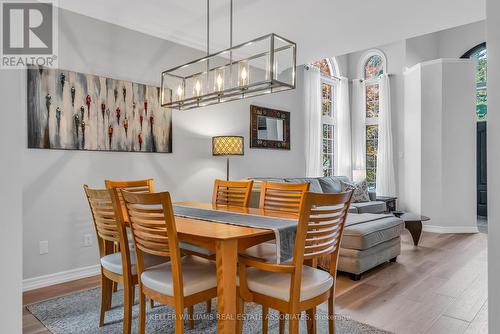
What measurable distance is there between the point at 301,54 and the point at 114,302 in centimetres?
386

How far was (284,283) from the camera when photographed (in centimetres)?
168

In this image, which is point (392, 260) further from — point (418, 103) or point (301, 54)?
point (418, 103)

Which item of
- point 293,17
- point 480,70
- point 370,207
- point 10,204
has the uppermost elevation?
point 480,70

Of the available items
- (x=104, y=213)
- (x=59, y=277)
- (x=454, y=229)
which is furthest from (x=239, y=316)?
(x=454, y=229)

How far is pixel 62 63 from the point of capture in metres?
3.17

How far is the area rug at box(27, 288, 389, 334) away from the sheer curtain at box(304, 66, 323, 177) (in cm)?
378

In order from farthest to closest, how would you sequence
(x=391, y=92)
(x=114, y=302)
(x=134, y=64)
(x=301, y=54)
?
(x=391, y=92)
(x=301, y=54)
(x=134, y=64)
(x=114, y=302)

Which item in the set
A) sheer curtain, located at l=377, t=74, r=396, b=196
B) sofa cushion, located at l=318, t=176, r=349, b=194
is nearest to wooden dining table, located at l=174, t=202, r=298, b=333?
sofa cushion, located at l=318, t=176, r=349, b=194

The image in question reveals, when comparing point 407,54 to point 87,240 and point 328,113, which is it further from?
point 87,240

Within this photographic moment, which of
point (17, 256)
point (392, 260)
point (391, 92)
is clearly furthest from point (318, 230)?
point (391, 92)

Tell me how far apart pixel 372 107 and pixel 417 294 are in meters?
4.96

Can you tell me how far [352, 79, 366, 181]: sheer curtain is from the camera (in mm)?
7133

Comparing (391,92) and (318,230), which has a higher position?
(391,92)

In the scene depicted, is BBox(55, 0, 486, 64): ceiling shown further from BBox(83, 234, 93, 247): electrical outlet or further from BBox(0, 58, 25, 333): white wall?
BBox(0, 58, 25, 333): white wall
